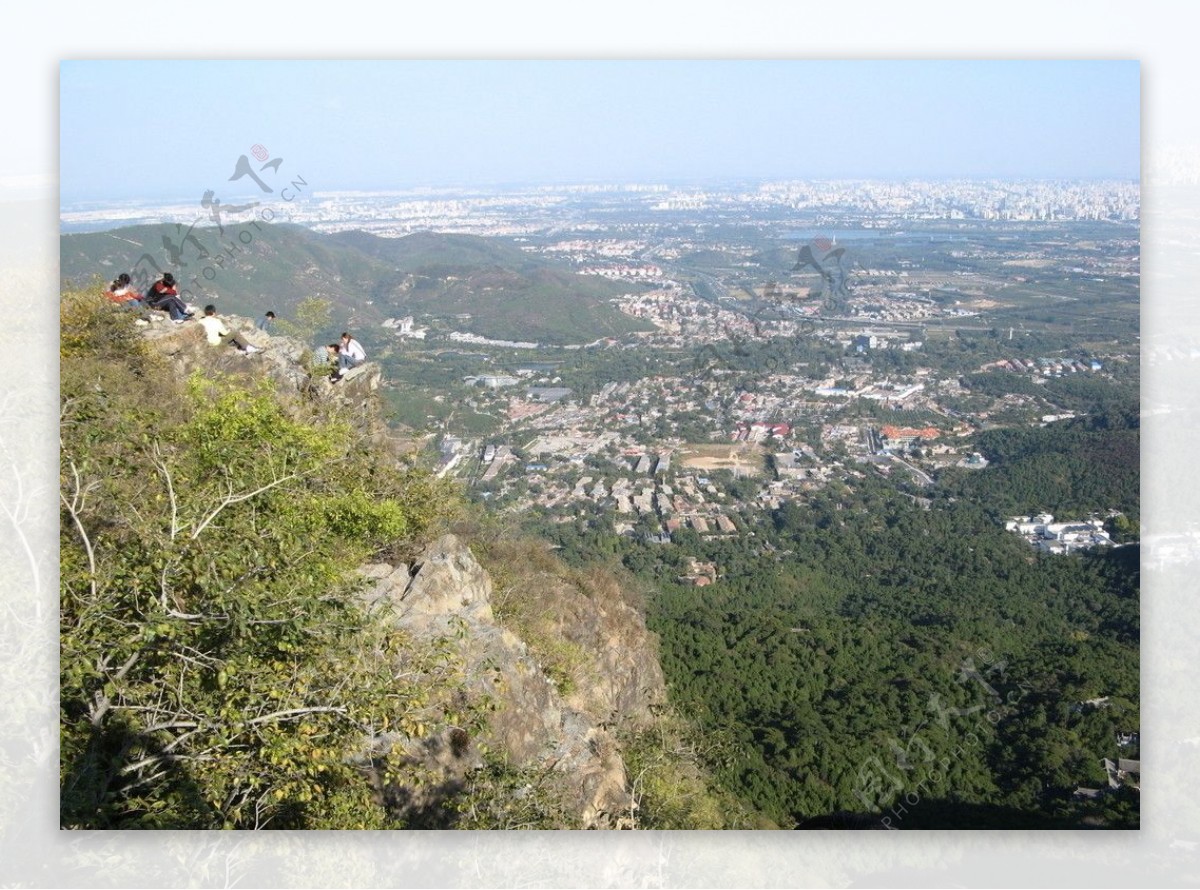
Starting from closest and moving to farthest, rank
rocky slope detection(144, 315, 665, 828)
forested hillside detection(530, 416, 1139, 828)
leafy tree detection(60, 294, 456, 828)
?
leafy tree detection(60, 294, 456, 828), rocky slope detection(144, 315, 665, 828), forested hillside detection(530, 416, 1139, 828)

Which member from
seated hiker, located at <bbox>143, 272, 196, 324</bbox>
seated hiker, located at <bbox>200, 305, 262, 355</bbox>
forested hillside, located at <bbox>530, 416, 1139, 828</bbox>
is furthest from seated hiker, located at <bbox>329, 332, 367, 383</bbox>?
forested hillside, located at <bbox>530, 416, 1139, 828</bbox>

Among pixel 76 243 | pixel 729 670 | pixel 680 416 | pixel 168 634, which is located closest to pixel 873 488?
pixel 680 416

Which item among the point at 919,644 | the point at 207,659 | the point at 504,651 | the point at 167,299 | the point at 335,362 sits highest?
the point at 167,299

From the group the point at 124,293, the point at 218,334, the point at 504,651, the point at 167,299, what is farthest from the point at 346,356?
the point at 504,651

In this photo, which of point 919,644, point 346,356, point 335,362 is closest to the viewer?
point 335,362

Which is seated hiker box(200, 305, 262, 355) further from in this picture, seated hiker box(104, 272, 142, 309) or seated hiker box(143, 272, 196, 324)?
seated hiker box(104, 272, 142, 309)

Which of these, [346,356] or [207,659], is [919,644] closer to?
[346,356]

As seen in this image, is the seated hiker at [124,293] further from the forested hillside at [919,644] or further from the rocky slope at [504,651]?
the forested hillside at [919,644]

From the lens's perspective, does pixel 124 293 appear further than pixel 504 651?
Yes
